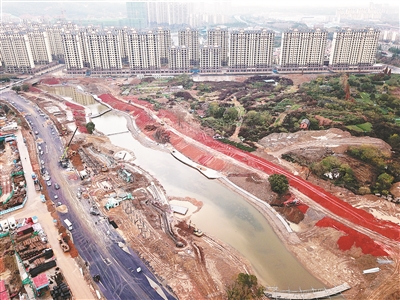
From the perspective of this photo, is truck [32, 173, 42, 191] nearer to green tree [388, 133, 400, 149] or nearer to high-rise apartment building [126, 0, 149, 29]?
green tree [388, 133, 400, 149]

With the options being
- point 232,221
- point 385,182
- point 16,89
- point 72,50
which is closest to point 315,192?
point 385,182

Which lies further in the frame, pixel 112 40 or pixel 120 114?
pixel 112 40

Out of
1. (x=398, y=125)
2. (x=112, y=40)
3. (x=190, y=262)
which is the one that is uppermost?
(x=112, y=40)

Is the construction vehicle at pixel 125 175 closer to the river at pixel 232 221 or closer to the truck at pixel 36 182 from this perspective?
the river at pixel 232 221

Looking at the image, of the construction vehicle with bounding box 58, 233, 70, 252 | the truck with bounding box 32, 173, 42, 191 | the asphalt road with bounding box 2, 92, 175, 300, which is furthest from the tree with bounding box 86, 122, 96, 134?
the construction vehicle with bounding box 58, 233, 70, 252

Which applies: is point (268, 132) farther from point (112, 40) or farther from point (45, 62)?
point (45, 62)

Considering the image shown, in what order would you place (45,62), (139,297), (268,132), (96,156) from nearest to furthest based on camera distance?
(139,297) < (96,156) < (268,132) < (45,62)

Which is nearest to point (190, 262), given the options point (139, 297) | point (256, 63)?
point (139, 297)

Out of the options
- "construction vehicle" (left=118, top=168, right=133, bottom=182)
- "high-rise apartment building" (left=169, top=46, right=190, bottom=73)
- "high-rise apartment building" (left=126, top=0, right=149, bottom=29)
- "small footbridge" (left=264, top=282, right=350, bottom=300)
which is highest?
"high-rise apartment building" (left=126, top=0, right=149, bottom=29)
